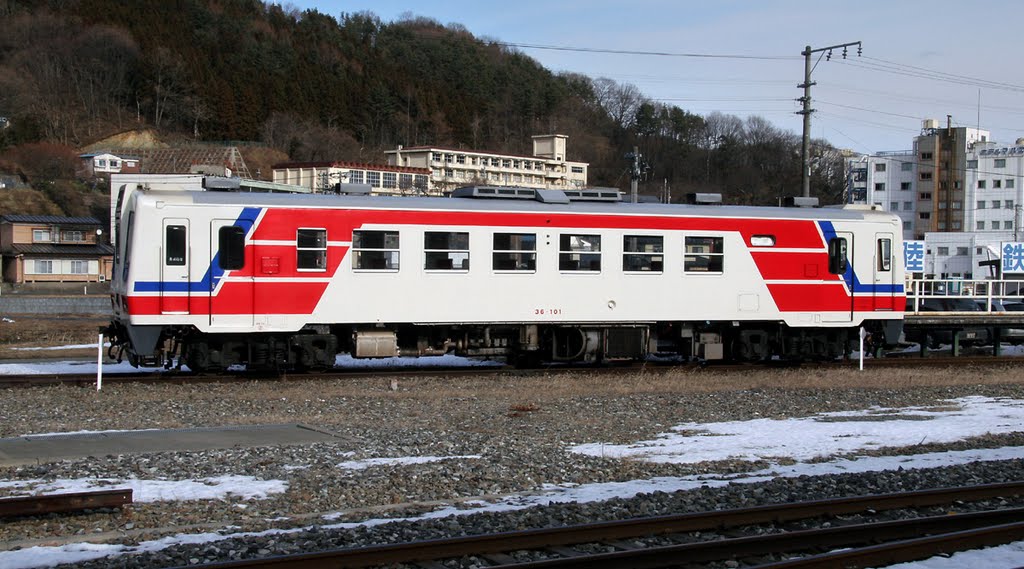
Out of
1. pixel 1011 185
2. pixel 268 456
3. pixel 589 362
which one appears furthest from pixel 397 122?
pixel 268 456

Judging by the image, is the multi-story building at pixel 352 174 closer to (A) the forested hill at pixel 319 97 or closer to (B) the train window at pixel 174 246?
(A) the forested hill at pixel 319 97

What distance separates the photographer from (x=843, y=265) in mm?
21094

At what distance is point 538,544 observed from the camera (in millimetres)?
7102

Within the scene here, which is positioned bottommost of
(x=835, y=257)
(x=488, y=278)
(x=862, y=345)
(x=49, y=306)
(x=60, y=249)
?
(x=49, y=306)

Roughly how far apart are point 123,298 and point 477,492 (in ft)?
34.7

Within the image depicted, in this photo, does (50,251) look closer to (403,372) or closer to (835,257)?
(403,372)

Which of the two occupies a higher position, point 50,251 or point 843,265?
point 50,251

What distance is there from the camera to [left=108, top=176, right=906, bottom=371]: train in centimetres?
1736

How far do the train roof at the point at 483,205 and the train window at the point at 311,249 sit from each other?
1.68 ft

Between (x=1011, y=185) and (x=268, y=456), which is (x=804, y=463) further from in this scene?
(x=1011, y=185)

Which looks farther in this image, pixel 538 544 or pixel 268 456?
pixel 268 456

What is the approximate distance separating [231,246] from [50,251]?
183 ft

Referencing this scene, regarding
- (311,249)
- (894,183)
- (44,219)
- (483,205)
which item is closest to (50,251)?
(44,219)

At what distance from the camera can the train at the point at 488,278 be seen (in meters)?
17.4
